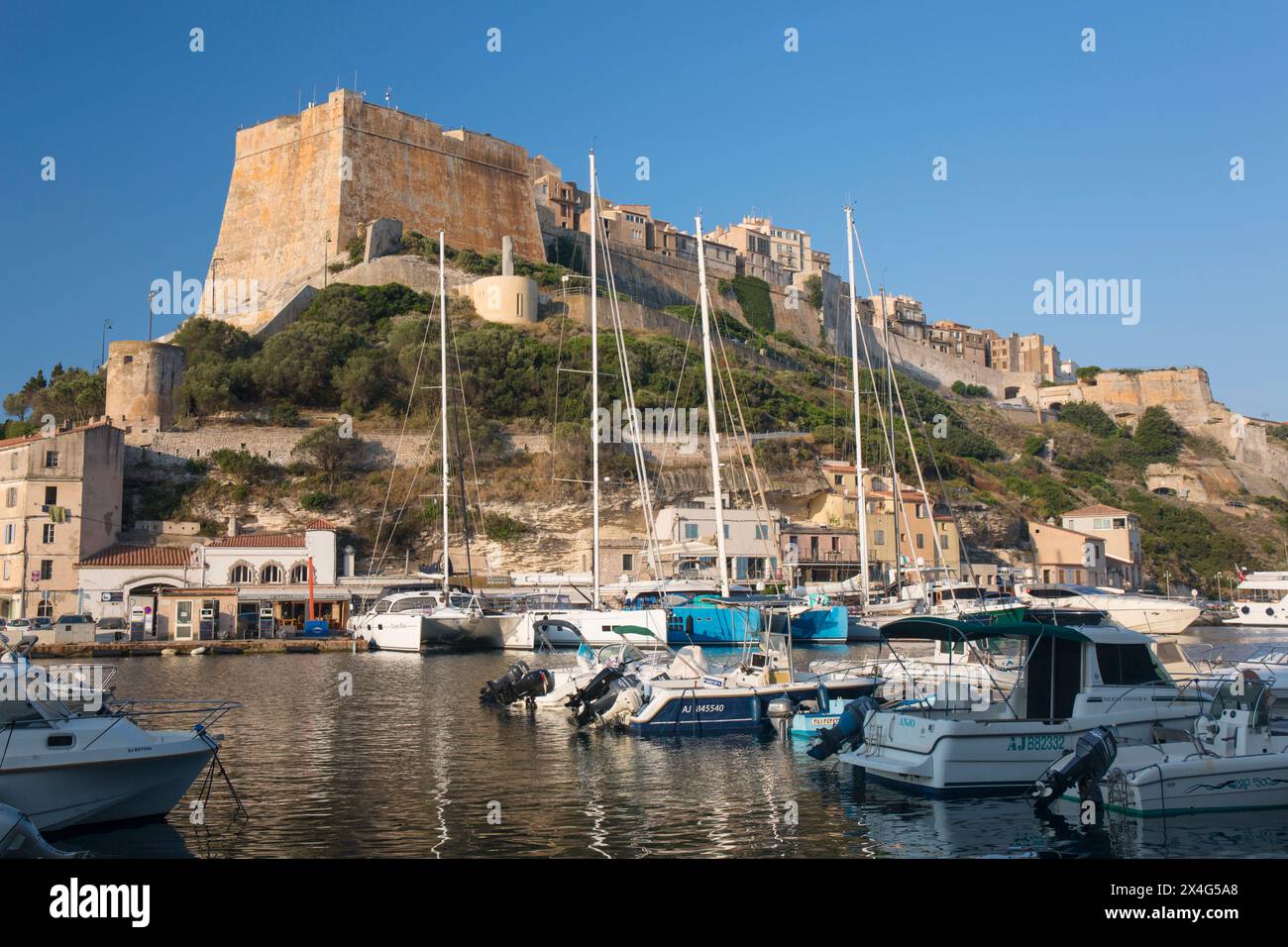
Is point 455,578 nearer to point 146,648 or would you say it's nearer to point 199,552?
point 199,552

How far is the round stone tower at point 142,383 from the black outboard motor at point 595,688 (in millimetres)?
39976

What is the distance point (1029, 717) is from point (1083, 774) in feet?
7.34

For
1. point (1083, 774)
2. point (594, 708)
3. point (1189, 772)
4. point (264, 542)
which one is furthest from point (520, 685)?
point (264, 542)

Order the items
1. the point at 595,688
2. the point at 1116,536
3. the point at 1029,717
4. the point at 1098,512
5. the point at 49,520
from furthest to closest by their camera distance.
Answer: the point at 1098,512, the point at 1116,536, the point at 49,520, the point at 595,688, the point at 1029,717

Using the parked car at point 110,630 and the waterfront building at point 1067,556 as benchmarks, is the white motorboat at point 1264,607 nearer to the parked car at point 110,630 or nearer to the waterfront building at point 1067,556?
the waterfront building at point 1067,556

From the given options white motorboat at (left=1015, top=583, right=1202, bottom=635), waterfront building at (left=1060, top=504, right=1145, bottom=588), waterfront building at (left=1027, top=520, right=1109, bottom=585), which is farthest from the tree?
waterfront building at (left=1060, top=504, right=1145, bottom=588)

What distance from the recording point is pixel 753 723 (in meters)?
18.8

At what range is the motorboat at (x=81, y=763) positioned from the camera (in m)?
11.4

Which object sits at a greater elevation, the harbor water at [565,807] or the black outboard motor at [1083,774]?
the black outboard motor at [1083,774]

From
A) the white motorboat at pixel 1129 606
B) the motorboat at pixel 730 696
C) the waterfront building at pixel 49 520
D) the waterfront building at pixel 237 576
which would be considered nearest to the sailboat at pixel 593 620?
the waterfront building at pixel 237 576

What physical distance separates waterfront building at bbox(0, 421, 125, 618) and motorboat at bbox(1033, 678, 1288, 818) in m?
38.7

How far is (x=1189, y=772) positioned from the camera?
12.2 m

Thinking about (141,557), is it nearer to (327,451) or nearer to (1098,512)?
(327,451)
